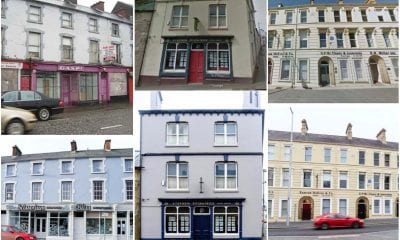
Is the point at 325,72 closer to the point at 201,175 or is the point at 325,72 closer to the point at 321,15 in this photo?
the point at 321,15

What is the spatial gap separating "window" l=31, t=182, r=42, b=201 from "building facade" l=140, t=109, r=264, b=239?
5.26ft

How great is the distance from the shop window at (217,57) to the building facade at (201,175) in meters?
0.67

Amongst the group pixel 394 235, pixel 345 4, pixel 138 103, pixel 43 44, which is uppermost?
pixel 345 4

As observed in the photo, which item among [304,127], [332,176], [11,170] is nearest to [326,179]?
[332,176]

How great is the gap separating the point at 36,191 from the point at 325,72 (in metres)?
4.87

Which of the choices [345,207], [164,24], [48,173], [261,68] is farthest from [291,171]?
[48,173]

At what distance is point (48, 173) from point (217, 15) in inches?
142

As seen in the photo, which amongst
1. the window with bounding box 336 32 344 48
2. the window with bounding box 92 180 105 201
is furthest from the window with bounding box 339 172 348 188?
the window with bounding box 92 180 105 201

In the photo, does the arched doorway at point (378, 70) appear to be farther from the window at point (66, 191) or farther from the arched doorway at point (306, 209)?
the window at point (66, 191)

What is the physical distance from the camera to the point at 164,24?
9.54m

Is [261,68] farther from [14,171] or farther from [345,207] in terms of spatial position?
[14,171]

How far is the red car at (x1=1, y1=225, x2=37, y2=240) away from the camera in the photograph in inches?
371

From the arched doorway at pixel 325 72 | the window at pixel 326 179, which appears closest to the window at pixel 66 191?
the window at pixel 326 179

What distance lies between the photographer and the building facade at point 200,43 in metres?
9.44
